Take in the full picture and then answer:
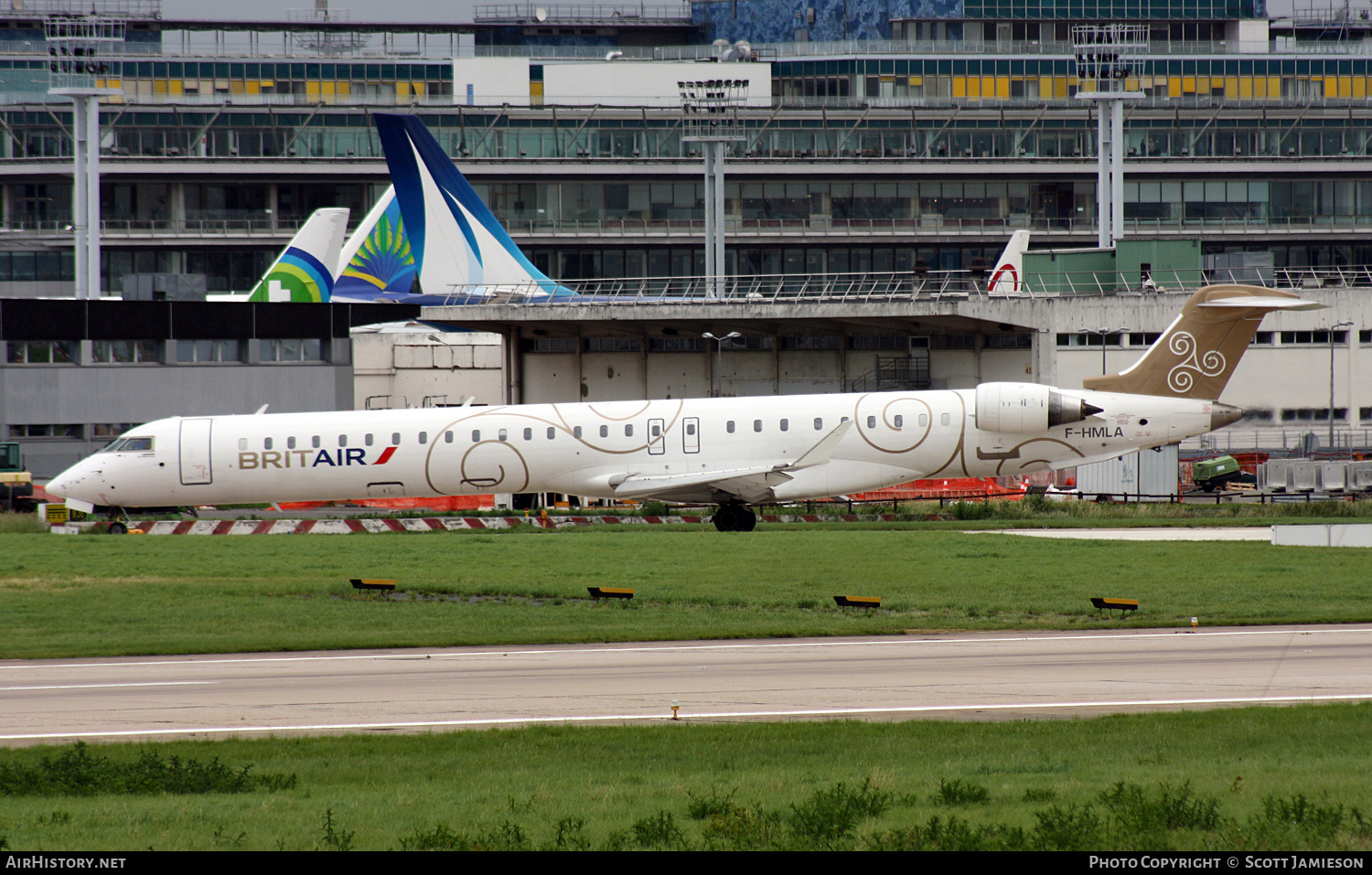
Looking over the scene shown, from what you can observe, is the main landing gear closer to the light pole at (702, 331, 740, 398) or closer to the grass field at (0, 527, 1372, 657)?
the grass field at (0, 527, 1372, 657)

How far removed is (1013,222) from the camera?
311 feet

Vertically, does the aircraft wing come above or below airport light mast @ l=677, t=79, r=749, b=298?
below

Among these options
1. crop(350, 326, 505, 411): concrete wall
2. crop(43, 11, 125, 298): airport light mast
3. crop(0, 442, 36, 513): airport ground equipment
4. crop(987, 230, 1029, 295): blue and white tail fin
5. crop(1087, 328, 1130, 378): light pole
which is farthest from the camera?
crop(43, 11, 125, 298): airport light mast

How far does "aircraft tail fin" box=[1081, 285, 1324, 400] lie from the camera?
116 ft

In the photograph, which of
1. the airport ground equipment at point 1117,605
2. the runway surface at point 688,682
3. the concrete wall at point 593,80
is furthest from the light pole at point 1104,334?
the concrete wall at point 593,80

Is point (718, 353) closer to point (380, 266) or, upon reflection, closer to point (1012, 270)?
point (1012, 270)

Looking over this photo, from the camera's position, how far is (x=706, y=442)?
36188mm

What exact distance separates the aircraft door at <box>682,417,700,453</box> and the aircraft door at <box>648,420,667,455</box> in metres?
0.49

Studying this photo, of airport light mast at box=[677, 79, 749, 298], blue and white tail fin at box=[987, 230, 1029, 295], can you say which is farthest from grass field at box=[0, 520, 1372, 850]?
airport light mast at box=[677, 79, 749, 298]

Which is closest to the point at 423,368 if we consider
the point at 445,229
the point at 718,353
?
the point at 445,229

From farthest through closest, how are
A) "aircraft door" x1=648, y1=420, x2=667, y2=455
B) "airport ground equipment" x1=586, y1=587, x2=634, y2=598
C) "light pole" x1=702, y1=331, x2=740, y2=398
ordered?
1. "light pole" x1=702, y1=331, x2=740, y2=398
2. "aircraft door" x1=648, y1=420, x2=667, y2=455
3. "airport ground equipment" x1=586, y1=587, x2=634, y2=598

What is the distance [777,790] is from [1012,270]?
189ft
